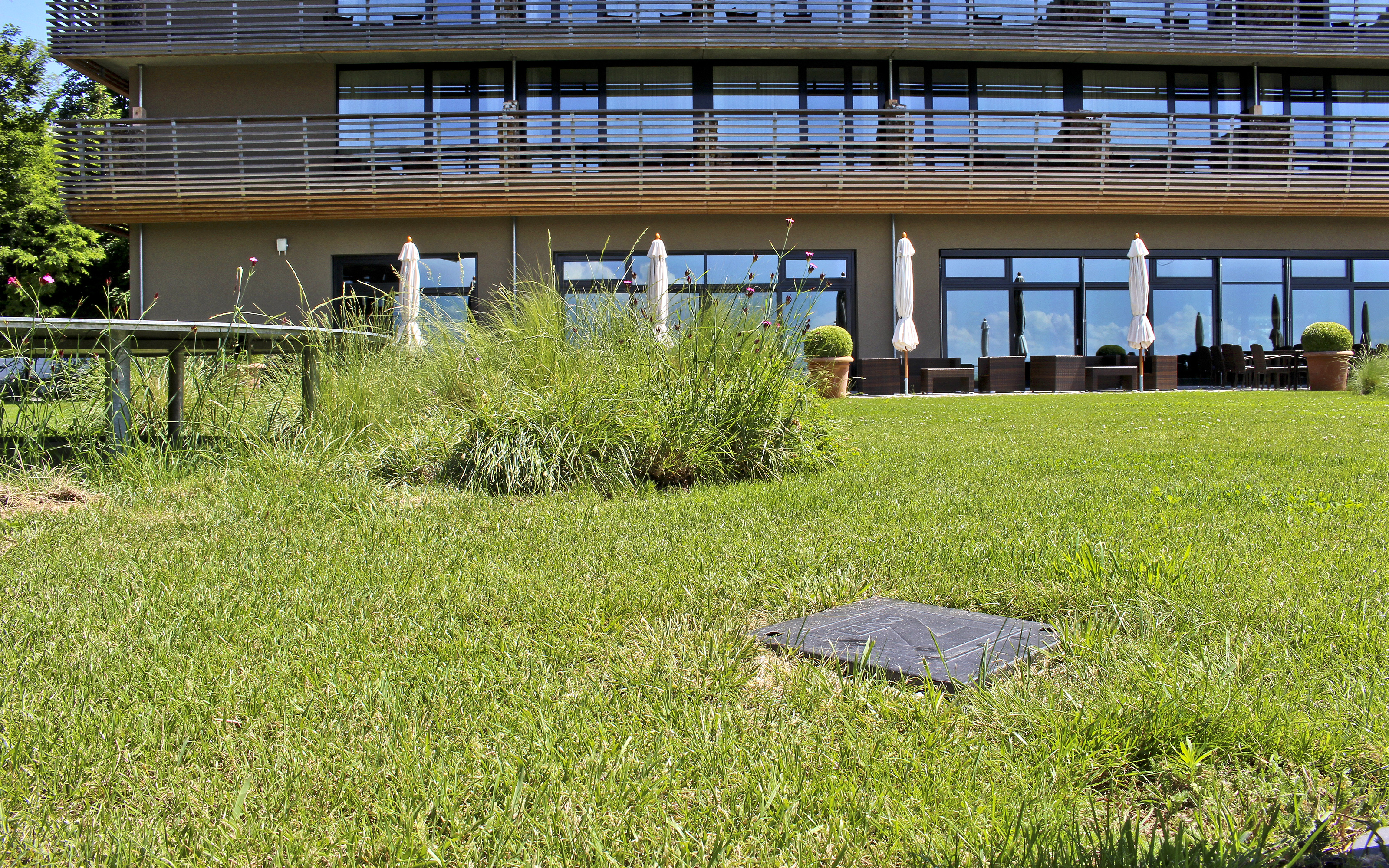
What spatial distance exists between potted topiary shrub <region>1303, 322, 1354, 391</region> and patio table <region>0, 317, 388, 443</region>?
14408 millimetres

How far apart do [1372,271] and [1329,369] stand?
243 inches

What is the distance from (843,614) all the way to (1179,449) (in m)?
4.74

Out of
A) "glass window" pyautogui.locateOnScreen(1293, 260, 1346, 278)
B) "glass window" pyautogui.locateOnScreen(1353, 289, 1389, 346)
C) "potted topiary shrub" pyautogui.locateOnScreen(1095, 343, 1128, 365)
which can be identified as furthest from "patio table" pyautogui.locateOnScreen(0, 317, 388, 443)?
"glass window" pyautogui.locateOnScreen(1353, 289, 1389, 346)

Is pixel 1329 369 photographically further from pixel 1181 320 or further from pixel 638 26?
pixel 638 26

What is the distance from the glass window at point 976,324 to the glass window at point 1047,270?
1.57 feet

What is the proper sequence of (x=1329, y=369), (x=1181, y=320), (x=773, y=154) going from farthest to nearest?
(x=1181, y=320) → (x=773, y=154) → (x=1329, y=369)

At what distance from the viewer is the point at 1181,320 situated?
18.5 metres

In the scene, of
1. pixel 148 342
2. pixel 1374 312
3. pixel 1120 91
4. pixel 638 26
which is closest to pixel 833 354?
pixel 638 26

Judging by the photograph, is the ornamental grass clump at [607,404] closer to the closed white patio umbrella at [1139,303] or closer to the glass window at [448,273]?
the glass window at [448,273]

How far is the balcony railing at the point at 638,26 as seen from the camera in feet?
54.5

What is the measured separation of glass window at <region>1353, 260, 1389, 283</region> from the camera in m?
18.8

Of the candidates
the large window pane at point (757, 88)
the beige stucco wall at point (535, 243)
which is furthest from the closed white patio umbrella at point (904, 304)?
the large window pane at point (757, 88)

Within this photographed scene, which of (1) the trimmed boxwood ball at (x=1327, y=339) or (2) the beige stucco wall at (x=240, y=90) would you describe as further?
(2) the beige stucco wall at (x=240, y=90)

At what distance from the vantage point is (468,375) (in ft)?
18.9
